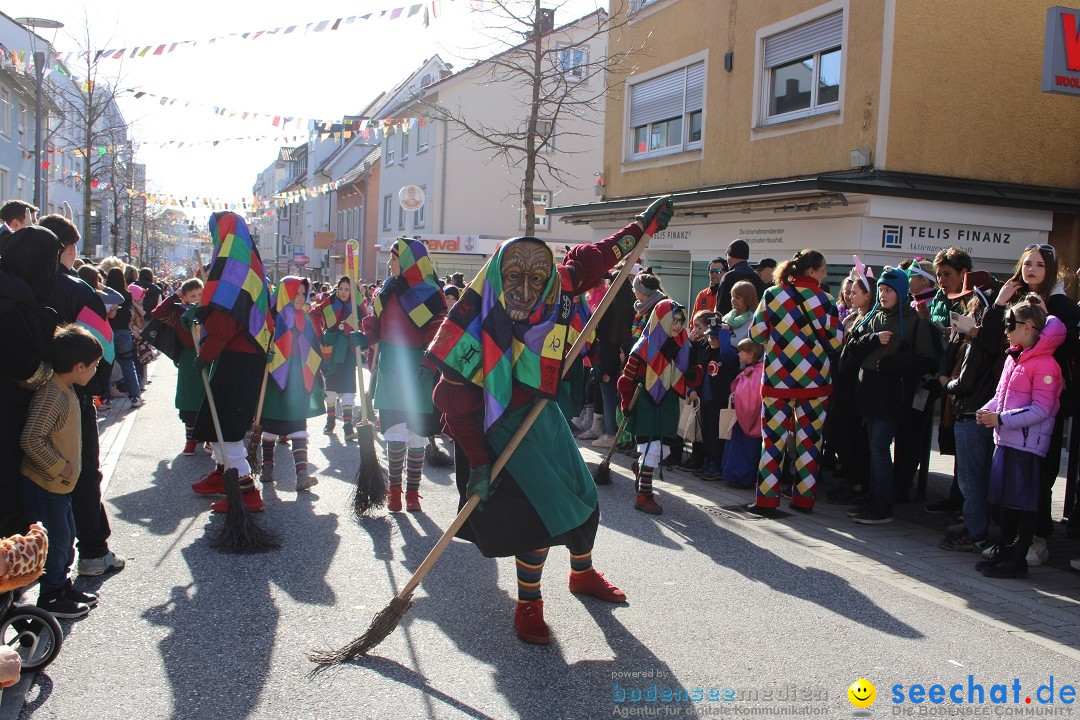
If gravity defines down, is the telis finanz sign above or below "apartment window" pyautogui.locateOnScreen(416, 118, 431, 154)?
below

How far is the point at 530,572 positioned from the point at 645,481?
2.86m

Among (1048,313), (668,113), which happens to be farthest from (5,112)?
(1048,313)

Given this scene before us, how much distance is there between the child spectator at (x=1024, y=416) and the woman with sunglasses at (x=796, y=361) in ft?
4.67

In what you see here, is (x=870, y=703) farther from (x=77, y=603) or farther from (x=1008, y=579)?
(x=77, y=603)

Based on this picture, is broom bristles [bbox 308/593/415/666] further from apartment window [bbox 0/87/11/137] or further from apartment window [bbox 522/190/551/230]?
apartment window [bbox 0/87/11/137]

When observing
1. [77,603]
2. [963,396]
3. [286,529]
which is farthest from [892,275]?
[77,603]

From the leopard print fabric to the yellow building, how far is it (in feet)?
35.6

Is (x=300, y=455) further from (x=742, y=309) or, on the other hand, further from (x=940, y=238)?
(x=940, y=238)

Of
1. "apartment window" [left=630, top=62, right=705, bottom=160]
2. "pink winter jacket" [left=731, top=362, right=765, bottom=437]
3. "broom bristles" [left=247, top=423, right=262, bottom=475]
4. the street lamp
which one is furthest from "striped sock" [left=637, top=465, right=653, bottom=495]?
the street lamp

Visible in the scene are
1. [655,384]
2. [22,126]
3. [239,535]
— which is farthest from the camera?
[22,126]

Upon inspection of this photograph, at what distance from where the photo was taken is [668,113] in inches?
680

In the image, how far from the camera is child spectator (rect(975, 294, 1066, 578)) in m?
5.43

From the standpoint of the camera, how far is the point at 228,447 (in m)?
6.55

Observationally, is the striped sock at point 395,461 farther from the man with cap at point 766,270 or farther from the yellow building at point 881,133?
the yellow building at point 881,133
